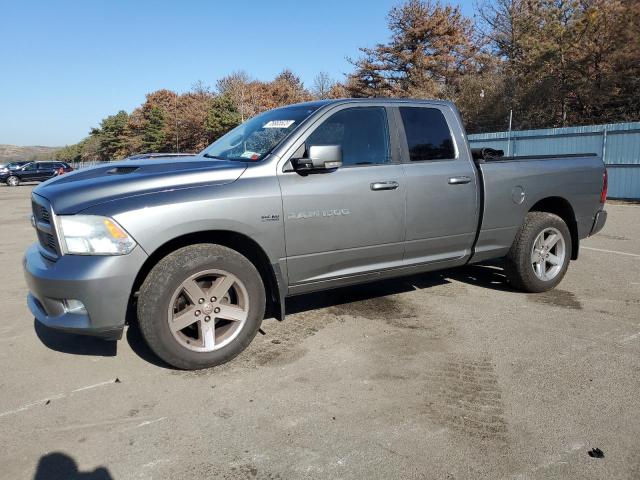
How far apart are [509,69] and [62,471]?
115ft

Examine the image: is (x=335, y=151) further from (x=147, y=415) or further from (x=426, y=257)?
(x=147, y=415)

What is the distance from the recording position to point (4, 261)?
7484mm

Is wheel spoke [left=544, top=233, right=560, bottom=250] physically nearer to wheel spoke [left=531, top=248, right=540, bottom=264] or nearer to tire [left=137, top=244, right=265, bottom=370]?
wheel spoke [left=531, top=248, right=540, bottom=264]

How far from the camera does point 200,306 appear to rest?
345 centimetres

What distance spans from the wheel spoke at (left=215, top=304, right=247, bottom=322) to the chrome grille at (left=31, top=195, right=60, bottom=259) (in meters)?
1.14

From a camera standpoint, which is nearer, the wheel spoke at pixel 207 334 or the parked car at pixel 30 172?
the wheel spoke at pixel 207 334

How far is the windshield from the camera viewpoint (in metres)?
3.92

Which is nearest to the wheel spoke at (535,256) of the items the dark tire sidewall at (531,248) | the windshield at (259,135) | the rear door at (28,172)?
the dark tire sidewall at (531,248)

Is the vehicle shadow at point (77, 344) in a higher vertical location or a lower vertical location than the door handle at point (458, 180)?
lower

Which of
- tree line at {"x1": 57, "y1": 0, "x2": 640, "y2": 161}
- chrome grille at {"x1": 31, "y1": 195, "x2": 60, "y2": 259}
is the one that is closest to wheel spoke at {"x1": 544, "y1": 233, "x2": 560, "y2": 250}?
chrome grille at {"x1": 31, "y1": 195, "x2": 60, "y2": 259}

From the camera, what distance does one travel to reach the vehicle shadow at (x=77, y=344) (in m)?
3.90

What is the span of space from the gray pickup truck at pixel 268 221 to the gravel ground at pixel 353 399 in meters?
0.44

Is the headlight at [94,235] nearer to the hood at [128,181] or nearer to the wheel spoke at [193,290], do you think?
the hood at [128,181]

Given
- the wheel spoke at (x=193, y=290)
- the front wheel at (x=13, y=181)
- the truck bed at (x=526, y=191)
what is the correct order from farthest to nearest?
the front wheel at (x=13, y=181) → the truck bed at (x=526, y=191) → the wheel spoke at (x=193, y=290)
